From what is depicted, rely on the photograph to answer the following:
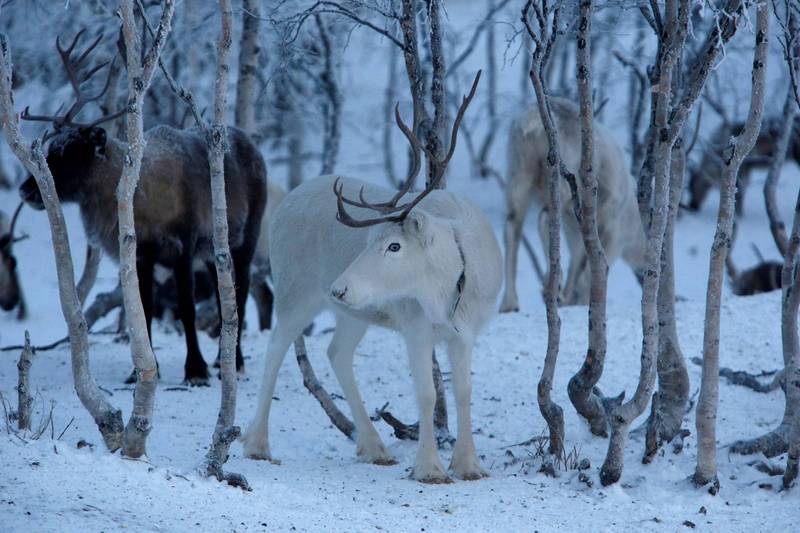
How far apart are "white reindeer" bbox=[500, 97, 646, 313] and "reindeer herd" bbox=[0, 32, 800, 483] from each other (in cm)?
13

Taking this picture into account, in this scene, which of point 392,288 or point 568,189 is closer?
point 392,288

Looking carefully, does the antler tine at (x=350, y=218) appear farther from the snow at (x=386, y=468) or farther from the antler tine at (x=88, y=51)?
the antler tine at (x=88, y=51)

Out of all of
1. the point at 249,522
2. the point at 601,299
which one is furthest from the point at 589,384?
the point at 249,522

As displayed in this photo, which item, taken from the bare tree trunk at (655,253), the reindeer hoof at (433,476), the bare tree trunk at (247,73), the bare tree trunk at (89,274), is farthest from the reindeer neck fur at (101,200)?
the bare tree trunk at (655,253)

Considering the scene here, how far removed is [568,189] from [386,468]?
4.69m

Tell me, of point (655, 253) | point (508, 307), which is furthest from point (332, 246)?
point (508, 307)

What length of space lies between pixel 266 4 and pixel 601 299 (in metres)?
5.16

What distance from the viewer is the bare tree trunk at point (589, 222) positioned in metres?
5.11

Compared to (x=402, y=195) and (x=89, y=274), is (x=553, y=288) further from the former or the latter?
(x=89, y=274)

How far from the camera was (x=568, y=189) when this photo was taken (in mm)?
9820

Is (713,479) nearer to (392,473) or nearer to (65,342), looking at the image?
(392,473)

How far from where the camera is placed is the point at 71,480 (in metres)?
4.09

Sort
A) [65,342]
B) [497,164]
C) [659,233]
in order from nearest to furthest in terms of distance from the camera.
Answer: [659,233], [65,342], [497,164]

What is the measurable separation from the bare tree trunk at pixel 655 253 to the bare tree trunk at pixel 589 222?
32 cm
